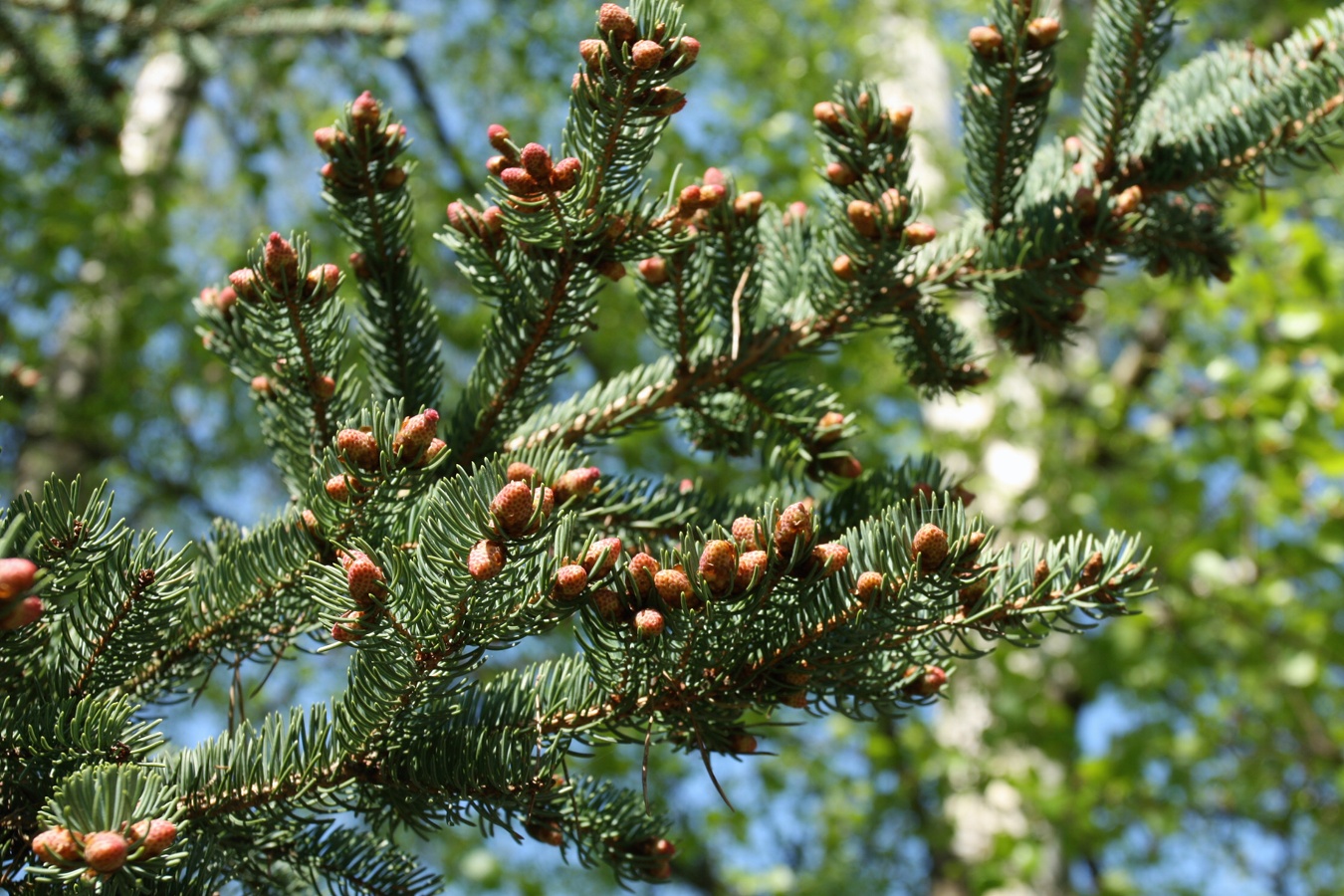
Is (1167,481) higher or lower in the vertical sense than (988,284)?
higher

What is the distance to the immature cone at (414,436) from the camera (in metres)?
0.91

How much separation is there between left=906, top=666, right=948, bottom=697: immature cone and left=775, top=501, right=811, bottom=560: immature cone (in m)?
0.30

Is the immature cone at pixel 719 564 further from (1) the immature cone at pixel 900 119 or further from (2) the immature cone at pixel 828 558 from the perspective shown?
(1) the immature cone at pixel 900 119

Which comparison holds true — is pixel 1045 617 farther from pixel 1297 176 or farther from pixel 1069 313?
pixel 1297 176

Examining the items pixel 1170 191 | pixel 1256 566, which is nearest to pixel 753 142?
pixel 1256 566

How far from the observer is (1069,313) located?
142cm

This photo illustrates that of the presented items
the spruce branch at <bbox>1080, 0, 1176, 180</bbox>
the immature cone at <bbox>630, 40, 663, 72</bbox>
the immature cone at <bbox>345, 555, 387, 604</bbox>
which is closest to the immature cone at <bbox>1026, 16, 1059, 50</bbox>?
the spruce branch at <bbox>1080, 0, 1176, 180</bbox>

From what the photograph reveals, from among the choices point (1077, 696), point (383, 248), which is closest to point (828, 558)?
point (383, 248)

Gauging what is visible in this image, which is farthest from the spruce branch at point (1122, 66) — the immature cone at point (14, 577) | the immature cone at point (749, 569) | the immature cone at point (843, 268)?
the immature cone at point (14, 577)

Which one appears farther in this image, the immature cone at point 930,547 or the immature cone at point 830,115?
the immature cone at point 830,115

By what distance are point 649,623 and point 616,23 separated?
54cm

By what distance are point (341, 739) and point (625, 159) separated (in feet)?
2.02

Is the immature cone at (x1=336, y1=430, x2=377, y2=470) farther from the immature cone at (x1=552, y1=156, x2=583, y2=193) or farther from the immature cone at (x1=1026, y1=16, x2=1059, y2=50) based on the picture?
the immature cone at (x1=1026, y1=16, x2=1059, y2=50)

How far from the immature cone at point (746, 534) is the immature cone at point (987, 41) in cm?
78
